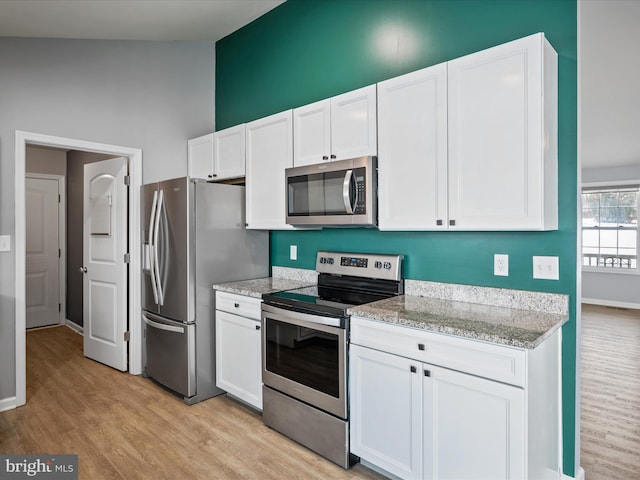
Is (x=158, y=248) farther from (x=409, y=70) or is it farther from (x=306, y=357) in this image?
(x=409, y=70)

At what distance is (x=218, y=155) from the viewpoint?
3498 millimetres

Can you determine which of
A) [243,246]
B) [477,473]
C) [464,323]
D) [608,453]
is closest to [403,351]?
[464,323]

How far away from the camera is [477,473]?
168 cm

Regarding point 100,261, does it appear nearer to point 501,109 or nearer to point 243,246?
point 243,246

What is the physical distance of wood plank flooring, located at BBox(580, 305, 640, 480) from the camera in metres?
2.21

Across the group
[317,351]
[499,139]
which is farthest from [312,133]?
[317,351]

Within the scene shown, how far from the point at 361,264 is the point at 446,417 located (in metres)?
1.16

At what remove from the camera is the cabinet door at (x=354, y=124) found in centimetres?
236

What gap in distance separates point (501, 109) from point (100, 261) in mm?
3739

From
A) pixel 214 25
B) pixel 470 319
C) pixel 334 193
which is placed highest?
pixel 214 25

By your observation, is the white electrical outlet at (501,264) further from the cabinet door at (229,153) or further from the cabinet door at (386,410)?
the cabinet door at (229,153)

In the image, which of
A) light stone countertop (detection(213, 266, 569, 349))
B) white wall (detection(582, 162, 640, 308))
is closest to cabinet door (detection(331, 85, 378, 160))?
light stone countertop (detection(213, 266, 569, 349))

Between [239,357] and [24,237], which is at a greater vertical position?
[24,237]

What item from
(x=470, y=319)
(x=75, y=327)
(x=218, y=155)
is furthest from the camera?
(x=75, y=327)
